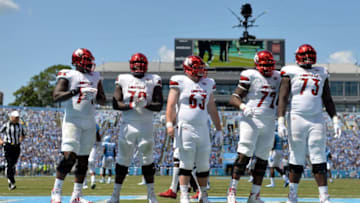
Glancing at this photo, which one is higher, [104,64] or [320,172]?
[104,64]

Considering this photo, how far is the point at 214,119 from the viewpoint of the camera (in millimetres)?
6840

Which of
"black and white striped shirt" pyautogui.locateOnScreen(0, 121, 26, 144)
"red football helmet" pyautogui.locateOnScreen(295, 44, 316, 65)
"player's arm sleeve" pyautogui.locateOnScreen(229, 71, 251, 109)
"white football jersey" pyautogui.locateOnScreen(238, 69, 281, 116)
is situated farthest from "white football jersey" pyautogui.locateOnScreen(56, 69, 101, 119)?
"black and white striped shirt" pyautogui.locateOnScreen(0, 121, 26, 144)

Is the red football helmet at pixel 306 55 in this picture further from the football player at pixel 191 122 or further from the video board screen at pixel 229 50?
the video board screen at pixel 229 50

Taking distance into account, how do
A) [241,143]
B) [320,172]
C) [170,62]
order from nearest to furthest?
[320,172]
[241,143]
[170,62]

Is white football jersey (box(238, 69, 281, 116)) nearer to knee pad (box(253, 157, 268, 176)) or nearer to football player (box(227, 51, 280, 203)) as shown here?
football player (box(227, 51, 280, 203))

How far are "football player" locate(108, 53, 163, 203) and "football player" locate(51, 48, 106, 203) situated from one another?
1.41 feet

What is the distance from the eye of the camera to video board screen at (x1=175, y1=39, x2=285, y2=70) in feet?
159

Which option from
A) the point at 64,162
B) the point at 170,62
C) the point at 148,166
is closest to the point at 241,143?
the point at 148,166

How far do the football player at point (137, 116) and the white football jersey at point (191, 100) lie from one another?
0.37m

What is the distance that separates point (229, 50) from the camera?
49000 mm

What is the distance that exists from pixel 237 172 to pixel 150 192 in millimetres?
1338

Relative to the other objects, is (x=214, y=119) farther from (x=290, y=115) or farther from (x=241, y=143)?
(x=290, y=115)

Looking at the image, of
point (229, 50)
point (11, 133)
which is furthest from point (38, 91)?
point (11, 133)

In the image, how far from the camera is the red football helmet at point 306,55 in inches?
257
